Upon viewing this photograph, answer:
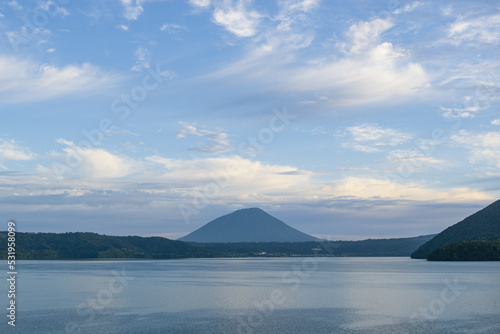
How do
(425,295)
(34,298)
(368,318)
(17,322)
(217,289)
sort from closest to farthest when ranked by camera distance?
(17,322) < (368,318) < (34,298) < (425,295) < (217,289)

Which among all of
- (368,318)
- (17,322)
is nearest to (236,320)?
(368,318)

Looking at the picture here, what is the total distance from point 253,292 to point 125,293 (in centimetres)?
2228

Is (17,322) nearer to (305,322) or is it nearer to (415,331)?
(305,322)

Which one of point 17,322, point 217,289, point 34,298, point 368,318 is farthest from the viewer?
point 217,289

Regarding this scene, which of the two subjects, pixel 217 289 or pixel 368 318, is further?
pixel 217 289

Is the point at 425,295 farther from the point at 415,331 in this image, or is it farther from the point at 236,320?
the point at 236,320

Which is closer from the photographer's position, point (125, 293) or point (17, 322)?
point (17, 322)

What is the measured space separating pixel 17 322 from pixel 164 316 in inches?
618

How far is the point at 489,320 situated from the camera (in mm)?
54656

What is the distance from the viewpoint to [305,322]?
2090 inches

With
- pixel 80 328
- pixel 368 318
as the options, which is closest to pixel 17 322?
pixel 80 328

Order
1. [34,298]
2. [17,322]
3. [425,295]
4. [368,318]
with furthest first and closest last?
[425,295] → [34,298] → [368,318] → [17,322]

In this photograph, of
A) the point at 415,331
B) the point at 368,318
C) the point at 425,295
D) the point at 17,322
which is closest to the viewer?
the point at 415,331

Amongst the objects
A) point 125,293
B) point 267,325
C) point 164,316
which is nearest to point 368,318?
point 267,325
